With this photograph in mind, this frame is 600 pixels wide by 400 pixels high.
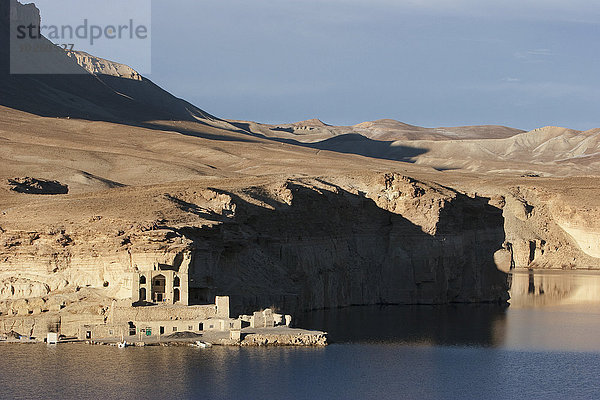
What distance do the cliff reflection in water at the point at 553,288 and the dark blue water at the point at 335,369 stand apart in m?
25.6

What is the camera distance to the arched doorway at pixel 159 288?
6566 centimetres

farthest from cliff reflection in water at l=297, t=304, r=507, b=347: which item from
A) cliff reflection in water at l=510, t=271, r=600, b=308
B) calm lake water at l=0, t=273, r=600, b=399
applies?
cliff reflection in water at l=510, t=271, r=600, b=308

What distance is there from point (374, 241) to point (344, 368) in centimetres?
3702

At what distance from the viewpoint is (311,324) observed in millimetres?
75500

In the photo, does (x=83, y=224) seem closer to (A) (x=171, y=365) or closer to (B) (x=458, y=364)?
(A) (x=171, y=365)

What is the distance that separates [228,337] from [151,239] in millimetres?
7819

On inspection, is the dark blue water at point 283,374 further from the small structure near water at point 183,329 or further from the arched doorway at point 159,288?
the arched doorway at point 159,288

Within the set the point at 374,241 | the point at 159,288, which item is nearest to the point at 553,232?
the point at 374,241

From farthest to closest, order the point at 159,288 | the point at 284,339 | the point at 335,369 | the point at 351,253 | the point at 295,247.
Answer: the point at 351,253 < the point at 295,247 < the point at 159,288 < the point at 284,339 < the point at 335,369

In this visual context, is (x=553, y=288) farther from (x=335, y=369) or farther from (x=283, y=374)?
Result: (x=283, y=374)

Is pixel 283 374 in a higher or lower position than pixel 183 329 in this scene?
lower

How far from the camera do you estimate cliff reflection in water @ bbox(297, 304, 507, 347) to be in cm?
7212

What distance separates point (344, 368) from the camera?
59.4 meters

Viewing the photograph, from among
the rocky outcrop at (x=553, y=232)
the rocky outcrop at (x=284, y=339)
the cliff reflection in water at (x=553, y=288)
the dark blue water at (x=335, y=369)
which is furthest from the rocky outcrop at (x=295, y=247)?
the rocky outcrop at (x=553, y=232)
